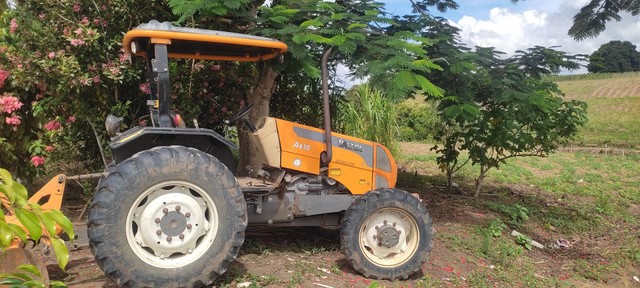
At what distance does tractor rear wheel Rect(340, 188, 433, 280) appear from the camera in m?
4.37

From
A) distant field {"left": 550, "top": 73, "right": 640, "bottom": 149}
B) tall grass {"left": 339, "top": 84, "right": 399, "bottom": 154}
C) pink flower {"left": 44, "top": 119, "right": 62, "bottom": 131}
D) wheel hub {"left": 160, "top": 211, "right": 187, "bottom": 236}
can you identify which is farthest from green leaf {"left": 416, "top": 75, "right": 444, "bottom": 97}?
distant field {"left": 550, "top": 73, "right": 640, "bottom": 149}

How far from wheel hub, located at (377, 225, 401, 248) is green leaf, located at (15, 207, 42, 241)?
134 inches

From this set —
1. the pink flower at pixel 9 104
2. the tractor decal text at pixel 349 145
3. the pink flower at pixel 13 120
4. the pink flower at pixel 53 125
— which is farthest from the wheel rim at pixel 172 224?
the pink flower at pixel 13 120

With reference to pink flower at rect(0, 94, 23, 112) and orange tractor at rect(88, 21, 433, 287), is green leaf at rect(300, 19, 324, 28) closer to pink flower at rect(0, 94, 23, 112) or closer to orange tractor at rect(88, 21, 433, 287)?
orange tractor at rect(88, 21, 433, 287)

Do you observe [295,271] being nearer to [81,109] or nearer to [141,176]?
[141,176]

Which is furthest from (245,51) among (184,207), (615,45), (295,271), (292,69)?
(615,45)

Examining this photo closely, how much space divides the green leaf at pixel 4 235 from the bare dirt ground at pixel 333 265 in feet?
7.26

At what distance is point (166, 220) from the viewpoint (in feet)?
12.0

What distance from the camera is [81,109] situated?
586cm

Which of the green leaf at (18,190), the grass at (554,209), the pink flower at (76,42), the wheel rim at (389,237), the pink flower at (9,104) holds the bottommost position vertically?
the grass at (554,209)

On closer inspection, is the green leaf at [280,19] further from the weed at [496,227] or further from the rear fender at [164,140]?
the weed at [496,227]

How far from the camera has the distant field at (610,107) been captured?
21.3 meters

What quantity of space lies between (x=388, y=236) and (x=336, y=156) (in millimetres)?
860

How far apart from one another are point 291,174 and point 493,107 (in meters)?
3.84
